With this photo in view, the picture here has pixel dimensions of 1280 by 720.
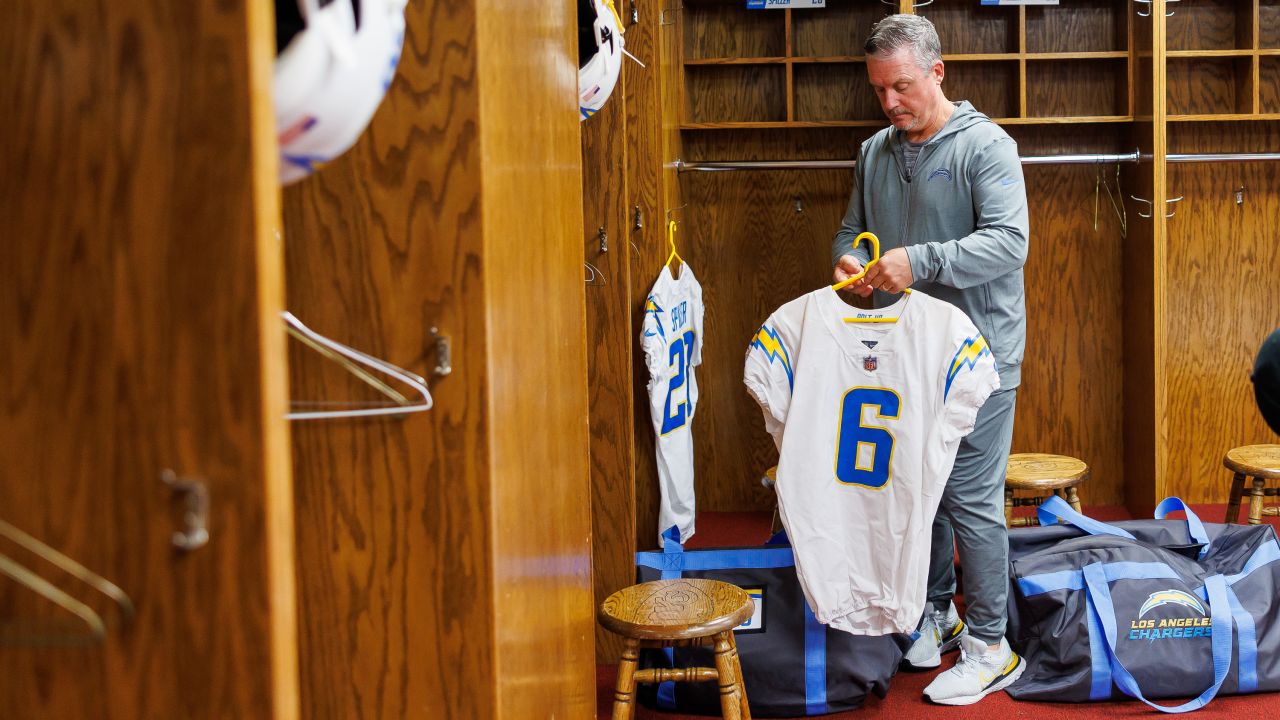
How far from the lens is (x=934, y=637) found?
284cm

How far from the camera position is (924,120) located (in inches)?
107

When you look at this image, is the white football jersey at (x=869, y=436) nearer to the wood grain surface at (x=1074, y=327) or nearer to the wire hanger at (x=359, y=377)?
the wire hanger at (x=359, y=377)

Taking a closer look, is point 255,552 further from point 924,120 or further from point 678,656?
point 924,120

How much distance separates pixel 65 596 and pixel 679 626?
157cm

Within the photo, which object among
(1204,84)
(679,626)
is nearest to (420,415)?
(679,626)

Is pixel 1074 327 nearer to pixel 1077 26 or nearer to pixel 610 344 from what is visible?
pixel 1077 26

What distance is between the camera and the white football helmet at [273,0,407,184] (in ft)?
2.58

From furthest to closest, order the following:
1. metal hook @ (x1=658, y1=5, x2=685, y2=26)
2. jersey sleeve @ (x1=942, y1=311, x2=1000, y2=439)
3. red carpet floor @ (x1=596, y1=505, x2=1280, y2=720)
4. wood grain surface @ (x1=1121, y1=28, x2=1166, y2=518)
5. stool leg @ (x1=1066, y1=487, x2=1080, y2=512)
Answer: wood grain surface @ (x1=1121, y1=28, x2=1166, y2=518), metal hook @ (x1=658, y1=5, x2=685, y2=26), stool leg @ (x1=1066, y1=487, x2=1080, y2=512), red carpet floor @ (x1=596, y1=505, x2=1280, y2=720), jersey sleeve @ (x1=942, y1=311, x2=1000, y2=439)

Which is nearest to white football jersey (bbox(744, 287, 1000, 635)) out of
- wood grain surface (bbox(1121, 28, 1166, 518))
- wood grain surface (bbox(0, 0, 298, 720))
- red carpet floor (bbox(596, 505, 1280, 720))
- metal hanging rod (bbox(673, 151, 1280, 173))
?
red carpet floor (bbox(596, 505, 1280, 720))

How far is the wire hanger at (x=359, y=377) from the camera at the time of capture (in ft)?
3.47

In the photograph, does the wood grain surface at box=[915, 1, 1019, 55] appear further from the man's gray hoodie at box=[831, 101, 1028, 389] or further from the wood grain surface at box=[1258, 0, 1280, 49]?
the man's gray hoodie at box=[831, 101, 1028, 389]

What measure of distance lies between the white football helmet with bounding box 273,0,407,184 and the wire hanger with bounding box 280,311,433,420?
23 cm

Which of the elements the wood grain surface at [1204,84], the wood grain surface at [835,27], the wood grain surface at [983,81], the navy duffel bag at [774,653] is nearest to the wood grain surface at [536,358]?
the navy duffel bag at [774,653]

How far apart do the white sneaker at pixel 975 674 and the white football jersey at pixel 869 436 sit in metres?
0.25
